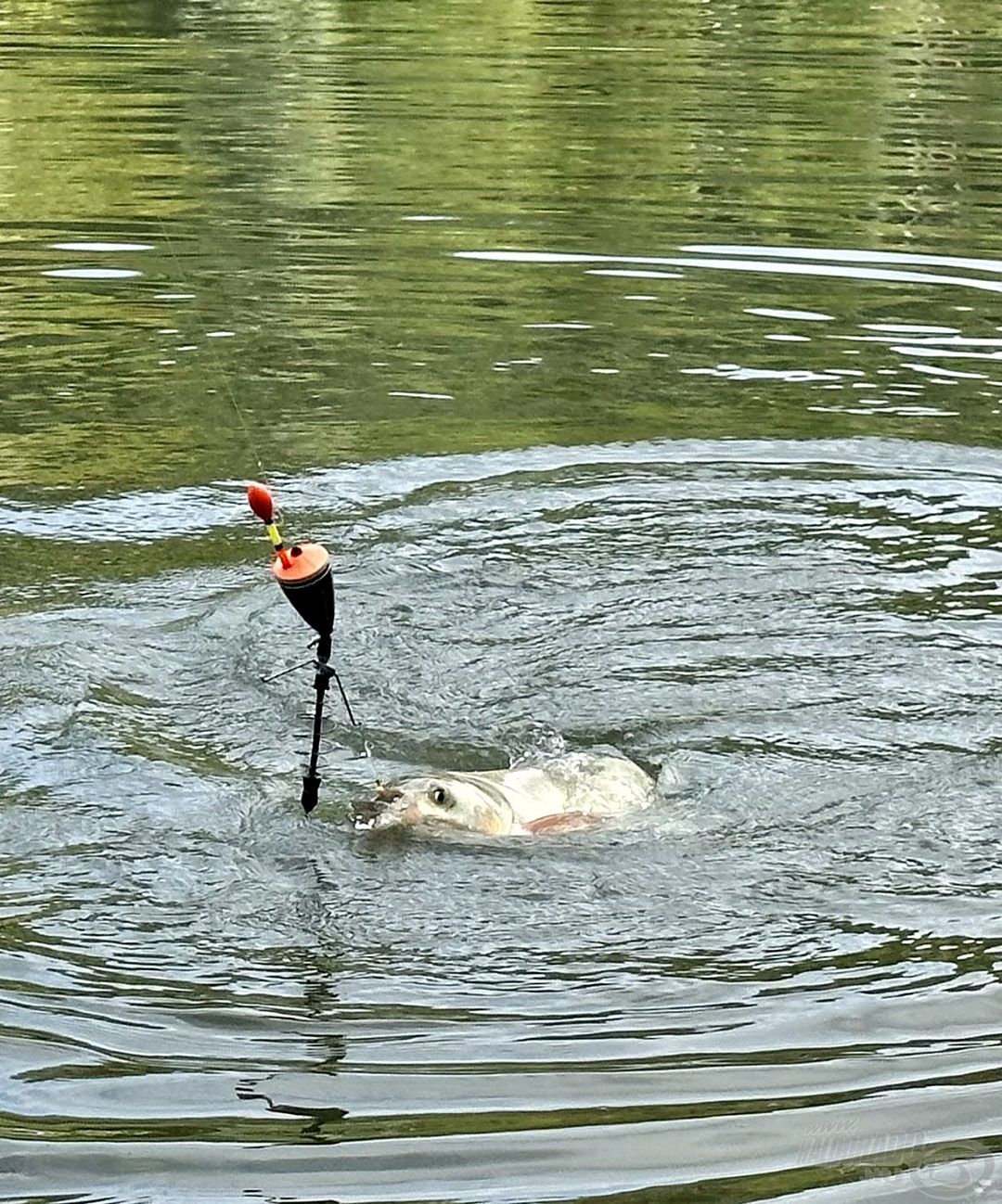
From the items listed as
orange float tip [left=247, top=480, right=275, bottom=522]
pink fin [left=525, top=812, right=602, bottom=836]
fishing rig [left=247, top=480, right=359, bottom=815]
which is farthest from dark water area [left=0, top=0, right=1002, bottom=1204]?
orange float tip [left=247, top=480, right=275, bottom=522]

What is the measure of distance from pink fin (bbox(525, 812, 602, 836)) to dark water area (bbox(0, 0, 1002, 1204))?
1.5 inches

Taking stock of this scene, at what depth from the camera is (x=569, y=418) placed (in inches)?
397

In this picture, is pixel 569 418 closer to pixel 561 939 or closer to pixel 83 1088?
pixel 561 939

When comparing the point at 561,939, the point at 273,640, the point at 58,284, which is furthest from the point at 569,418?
the point at 561,939

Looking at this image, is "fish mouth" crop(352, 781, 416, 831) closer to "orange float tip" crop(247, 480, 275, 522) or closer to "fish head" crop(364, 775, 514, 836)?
"fish head" crop(364, 775, 514, 836)

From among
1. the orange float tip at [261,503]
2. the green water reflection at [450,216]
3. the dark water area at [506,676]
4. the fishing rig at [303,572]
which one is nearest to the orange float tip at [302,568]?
the fishing rig at [303,572]

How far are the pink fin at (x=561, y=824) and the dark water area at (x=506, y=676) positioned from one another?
0.12 feet

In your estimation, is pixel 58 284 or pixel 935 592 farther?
pixel 58 284

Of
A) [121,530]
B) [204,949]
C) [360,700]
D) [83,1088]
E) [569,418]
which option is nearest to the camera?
[83,1088]

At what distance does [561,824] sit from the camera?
5738 millimetres

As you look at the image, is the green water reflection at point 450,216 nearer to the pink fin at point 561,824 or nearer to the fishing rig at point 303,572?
the pink fin at point 561,824

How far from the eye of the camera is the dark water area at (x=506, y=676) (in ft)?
14.8

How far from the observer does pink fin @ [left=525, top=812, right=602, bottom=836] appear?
571 centimetres

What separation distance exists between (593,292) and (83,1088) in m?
8.69
